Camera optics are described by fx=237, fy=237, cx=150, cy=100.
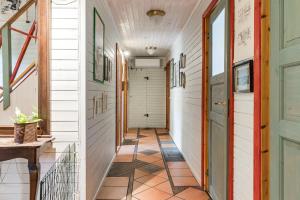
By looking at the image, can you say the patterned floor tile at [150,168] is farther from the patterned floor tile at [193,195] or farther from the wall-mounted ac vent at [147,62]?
the wall-mounted ac vent at [147,62]

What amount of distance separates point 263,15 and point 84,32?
1.49 m

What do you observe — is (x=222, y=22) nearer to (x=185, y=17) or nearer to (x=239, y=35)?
(x=239, y=35)

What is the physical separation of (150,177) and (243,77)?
7.57ft

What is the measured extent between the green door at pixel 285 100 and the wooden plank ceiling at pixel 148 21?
2.29m

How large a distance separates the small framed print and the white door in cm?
670


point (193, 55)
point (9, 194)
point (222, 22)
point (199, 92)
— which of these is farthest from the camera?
point (193, 55)

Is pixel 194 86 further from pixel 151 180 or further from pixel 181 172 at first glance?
pixel 151 180

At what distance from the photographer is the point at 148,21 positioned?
14.0ft

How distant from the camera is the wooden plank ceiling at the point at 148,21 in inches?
135

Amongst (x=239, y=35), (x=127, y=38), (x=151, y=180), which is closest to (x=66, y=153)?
(x=151, y=180)

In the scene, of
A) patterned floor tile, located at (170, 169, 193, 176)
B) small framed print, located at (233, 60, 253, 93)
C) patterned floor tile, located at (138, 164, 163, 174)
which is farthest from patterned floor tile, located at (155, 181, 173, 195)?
small framed print, located at (233, 60, 253, 93)

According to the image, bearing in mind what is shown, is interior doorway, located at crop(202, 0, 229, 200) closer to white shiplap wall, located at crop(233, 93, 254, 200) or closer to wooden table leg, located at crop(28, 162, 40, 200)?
white shiplap wall, located at crop(233, 93, 254, 200)

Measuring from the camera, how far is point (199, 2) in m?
3.31

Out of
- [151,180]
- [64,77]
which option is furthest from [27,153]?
[151,180]
